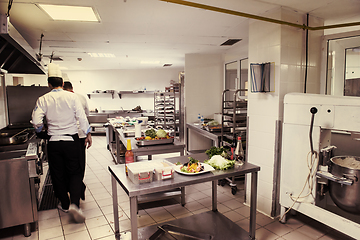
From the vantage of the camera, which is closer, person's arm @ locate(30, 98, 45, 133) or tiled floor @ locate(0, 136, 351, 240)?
tiled floor @ locate(0, 136, 351, 240)

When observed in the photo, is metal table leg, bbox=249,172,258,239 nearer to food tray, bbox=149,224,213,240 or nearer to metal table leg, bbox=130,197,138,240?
food tray, bbox=149,224,213,240

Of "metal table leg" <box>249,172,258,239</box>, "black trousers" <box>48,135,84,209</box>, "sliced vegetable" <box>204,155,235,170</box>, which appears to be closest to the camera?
"sliced vegetable" <box>204,155,235,170</box>

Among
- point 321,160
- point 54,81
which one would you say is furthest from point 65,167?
point 321,160

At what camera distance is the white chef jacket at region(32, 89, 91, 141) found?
279 cm

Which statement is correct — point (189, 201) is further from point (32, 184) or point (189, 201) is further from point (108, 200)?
point (32, 184)

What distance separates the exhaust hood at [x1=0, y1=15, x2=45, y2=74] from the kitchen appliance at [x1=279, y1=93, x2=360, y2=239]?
9.78 feet

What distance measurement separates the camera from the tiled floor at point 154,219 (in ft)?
8.57

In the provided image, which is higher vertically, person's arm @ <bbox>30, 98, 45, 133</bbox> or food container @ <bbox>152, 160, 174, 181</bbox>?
person's arm @ <bbox>30, 98, 45, 133</bbox>

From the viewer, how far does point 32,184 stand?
8.62 feet

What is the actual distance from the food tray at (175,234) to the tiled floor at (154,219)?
44 centimetres

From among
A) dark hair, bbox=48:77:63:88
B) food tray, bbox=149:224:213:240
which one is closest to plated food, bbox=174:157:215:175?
food tray, bbox=149:224:213:240

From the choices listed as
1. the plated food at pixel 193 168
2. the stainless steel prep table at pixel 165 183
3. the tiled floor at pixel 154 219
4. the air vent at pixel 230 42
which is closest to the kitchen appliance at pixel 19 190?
the tiled floor at pixel 154 219

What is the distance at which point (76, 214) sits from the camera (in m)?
2.90

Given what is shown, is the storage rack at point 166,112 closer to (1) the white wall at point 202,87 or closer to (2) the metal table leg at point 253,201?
(1) the white wall at point 202,87
